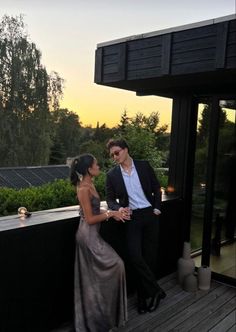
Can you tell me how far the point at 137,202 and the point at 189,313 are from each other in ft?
3.55

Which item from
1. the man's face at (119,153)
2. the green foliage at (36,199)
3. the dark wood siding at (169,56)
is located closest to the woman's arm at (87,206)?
the man's face at (119,153)

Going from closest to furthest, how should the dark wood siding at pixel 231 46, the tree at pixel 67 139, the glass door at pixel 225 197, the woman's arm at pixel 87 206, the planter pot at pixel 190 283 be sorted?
1. the woman's arm at pixel 87 206
2. the dark wood siding at pixel 231 46
3. the planter pot at pixel 190 283
4. the glass door at pixel 225 197
5. the tree at pixel 67 139

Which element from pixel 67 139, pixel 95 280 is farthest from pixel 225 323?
pixel 67 139

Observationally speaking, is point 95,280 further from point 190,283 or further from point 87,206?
point 190,283

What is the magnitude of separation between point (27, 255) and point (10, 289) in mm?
231

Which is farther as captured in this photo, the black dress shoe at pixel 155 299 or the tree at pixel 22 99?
the tree at pixel 22 99

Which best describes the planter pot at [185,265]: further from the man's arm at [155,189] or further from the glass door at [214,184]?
the man's arm at [155,189]

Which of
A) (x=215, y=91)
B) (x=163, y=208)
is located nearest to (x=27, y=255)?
(x=163, y=208)

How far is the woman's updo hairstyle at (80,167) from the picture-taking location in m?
2.34

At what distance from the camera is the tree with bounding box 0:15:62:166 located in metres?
15.3

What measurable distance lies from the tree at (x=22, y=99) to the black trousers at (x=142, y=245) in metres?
13.5

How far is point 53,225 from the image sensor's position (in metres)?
2.44

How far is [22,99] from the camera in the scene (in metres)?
15.8

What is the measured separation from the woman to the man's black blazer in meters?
0.28
